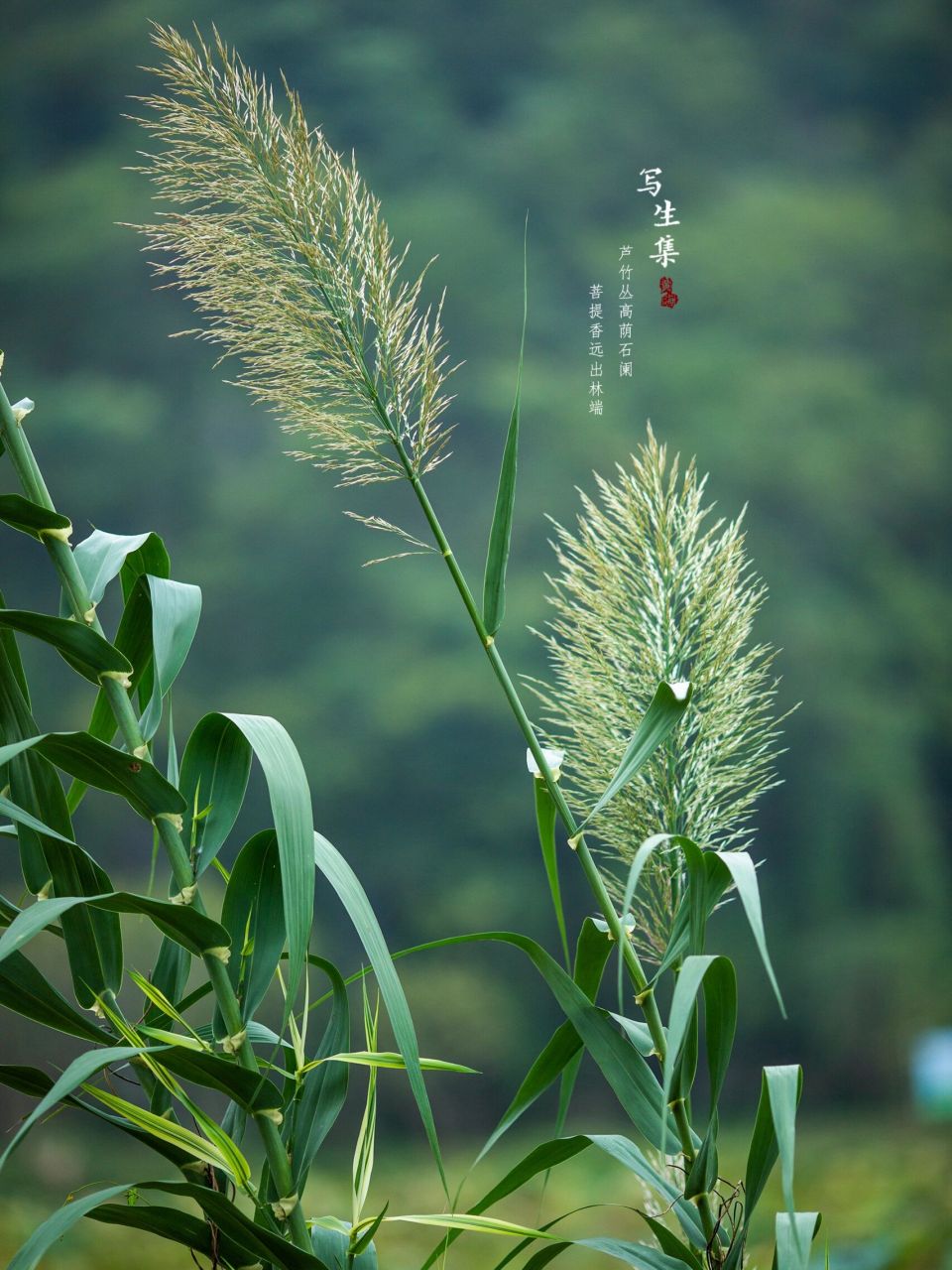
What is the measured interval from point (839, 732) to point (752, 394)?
54 cm

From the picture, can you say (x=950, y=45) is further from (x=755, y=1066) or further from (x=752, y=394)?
(x=755, y=1066)

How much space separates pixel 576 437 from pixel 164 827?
4.19ft

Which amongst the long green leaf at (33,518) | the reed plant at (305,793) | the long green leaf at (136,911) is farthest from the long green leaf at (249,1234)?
the long green leaf at (33,518)

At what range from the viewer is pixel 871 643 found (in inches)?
66.4

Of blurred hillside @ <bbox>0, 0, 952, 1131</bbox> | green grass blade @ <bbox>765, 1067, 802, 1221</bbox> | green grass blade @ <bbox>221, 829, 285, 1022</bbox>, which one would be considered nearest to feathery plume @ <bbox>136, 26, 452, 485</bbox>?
green grass blade @ <bbox>221, 829, 285, 1022</bbox>

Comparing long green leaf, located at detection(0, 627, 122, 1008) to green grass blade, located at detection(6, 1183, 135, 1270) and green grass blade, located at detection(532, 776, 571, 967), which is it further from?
green grass blade, located at detection(532, 776, 571, 967)

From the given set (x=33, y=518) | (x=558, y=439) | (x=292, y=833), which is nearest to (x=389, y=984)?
(x=292, y=833)

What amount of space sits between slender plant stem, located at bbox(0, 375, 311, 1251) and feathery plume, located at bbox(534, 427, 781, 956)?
221 mm

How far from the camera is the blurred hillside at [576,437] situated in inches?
65.3

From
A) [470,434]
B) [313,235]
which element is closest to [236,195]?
[313,235]

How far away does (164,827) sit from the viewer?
58 cm

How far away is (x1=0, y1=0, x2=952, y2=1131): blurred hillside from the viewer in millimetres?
1659

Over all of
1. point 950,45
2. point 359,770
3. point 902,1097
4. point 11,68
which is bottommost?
point 902,1097

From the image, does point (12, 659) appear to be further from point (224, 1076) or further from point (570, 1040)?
point (570, 1040)
